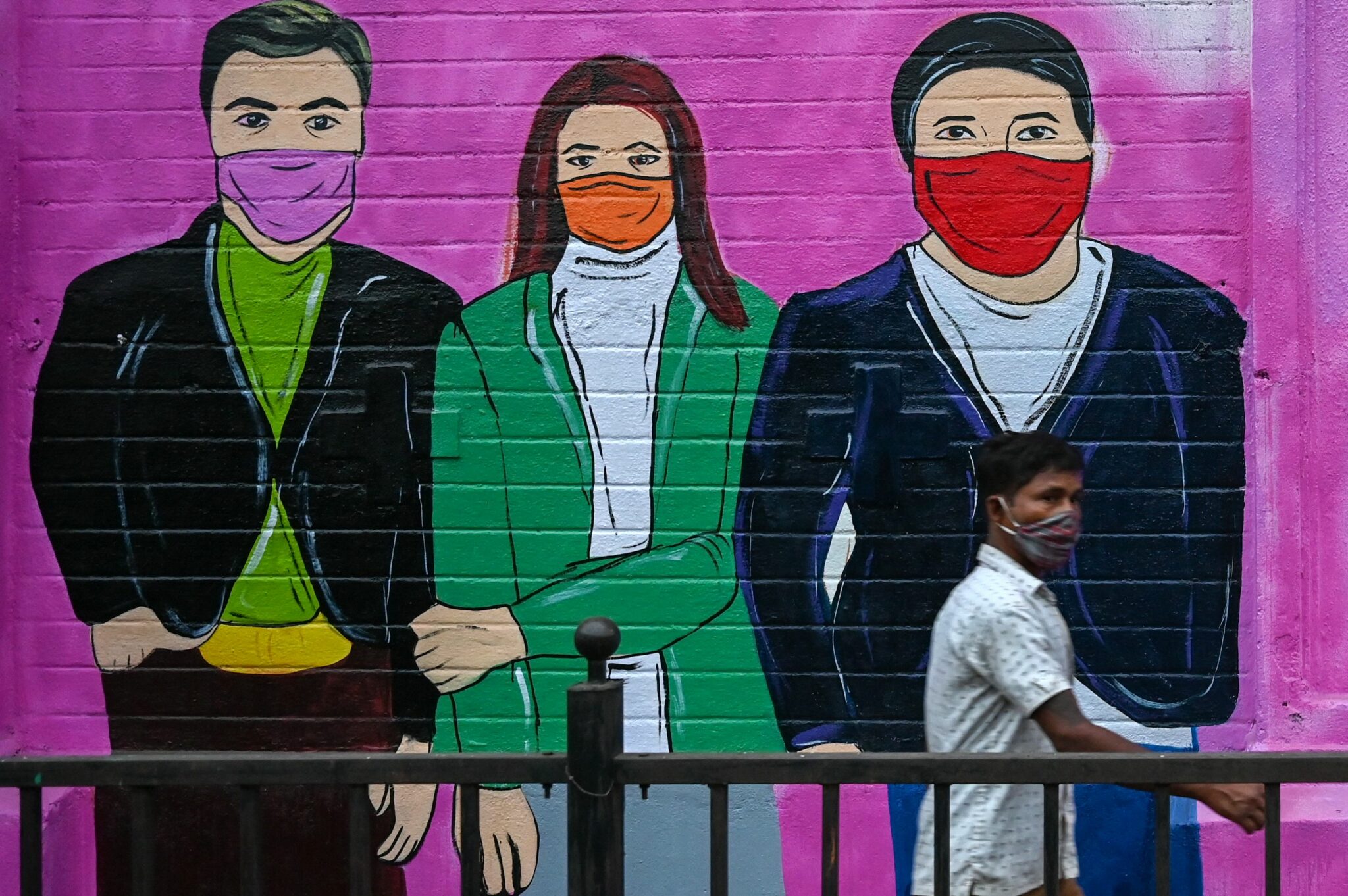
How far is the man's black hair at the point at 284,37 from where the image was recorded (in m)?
4.79

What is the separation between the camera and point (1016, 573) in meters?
2.67

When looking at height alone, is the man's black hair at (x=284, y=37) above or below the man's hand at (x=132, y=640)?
above

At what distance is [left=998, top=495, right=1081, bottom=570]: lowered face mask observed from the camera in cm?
274

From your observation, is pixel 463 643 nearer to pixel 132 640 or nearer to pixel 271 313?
pixel 132 640

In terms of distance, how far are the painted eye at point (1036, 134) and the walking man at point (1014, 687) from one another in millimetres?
2209

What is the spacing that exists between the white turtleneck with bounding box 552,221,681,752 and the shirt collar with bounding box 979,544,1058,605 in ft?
6.98

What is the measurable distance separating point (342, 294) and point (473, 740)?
1768 mm

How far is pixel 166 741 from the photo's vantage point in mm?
4793

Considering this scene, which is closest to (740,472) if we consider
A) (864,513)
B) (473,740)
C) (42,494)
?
(864,513)

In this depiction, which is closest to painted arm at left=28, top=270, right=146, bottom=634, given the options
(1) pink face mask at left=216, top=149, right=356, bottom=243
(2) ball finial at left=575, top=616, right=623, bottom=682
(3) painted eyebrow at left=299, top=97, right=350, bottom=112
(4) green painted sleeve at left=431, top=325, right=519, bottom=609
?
(1) pink face mask at left=216, top=149, right=356, bottom=243

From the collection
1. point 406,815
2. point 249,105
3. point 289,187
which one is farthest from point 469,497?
point 249,105

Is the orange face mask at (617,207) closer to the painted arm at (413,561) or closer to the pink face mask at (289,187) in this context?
the painted arm at (413,561)

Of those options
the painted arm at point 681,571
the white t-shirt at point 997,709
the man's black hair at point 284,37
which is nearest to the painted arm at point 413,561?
the painted arm at point 681,571

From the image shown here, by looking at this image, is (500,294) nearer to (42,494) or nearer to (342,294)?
(342,294)
